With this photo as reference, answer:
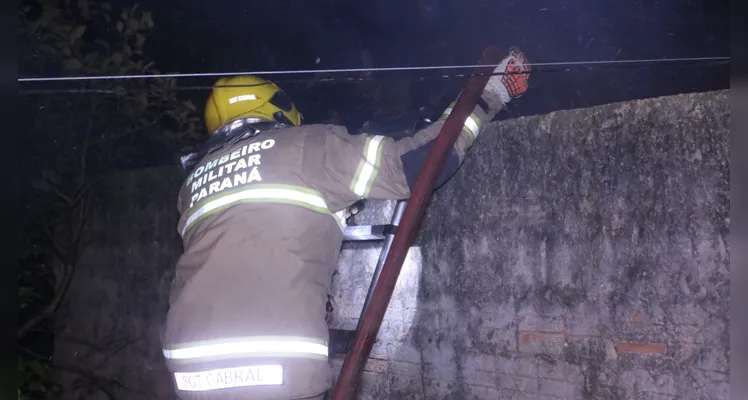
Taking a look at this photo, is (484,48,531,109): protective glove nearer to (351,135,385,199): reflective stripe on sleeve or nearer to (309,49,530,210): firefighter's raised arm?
(309,49,530,210): firefighter's raised arm

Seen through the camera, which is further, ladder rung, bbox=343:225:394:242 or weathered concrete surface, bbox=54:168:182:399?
weathered concrete surface, bbox=54:168:182:399

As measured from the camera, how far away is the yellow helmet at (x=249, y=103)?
10.7 feet

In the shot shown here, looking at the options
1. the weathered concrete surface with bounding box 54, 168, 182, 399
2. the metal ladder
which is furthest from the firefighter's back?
the weathered concrete surface with bounding box 54, 168, 182, 399

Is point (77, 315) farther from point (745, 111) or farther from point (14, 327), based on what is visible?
point (745, 111)

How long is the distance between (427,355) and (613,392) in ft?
3.32

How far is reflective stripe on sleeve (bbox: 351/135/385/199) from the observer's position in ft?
9.37

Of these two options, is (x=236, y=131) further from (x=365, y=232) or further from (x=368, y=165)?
(x=365, y=232)

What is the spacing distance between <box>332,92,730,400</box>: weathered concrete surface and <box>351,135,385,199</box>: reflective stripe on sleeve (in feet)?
2.16

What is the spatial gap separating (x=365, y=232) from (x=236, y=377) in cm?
108

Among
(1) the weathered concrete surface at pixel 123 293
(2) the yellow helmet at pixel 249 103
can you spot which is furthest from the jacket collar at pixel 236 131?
(1) the weathered concrete surface at pixel 123 293

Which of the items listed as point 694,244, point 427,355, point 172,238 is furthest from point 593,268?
point 172,238

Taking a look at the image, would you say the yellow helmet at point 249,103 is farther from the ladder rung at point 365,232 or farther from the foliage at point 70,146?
the foliage at point 70,146

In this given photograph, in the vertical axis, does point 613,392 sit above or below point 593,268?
below

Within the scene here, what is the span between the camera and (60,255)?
5.54 m
